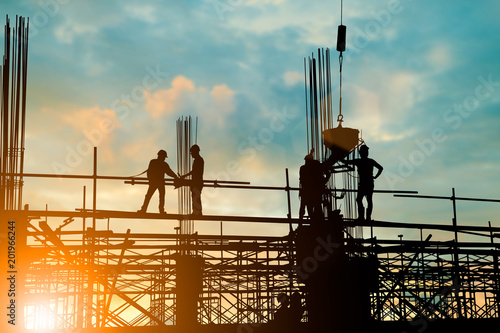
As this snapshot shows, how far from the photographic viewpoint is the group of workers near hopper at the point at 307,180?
1334 cm

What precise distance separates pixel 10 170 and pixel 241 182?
528cm

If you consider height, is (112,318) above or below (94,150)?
below

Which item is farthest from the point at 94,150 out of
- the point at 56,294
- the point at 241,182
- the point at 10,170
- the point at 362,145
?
the point at 56,294

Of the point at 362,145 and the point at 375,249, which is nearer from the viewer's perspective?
the point at 375,249

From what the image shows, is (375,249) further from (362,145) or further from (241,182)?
(241,182)

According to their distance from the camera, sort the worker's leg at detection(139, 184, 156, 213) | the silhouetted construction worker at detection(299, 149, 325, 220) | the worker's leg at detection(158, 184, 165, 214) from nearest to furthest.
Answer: the silhouetted construction worker at detection(299, 149, 325, 220), the worker's leg at detection(139, 184, 156, 213), the worker's leg at detection(158, 184, 165, 214)

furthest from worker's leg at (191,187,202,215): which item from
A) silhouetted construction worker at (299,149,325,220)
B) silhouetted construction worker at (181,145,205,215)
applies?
silhouetted construction worker at (299,149,325,220)

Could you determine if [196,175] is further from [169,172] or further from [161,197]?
[161,197]

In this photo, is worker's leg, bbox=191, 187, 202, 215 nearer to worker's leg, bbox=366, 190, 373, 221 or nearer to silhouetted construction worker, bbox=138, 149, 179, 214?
silhouetted construction worker, bbox=138, 149, 179, 214

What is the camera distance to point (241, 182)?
14.6m

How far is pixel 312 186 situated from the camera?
1331 centimetres

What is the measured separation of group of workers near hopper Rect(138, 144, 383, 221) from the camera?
1334 centimetres

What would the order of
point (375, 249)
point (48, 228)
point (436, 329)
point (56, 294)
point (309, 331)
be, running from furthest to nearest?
point (56, 294), point (436, 329), point (375, 249), point (48, 228), point (309, 331)

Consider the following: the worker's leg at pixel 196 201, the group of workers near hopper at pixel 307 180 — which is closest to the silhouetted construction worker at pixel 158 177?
the group of workers near hopper at pixel 307 180
